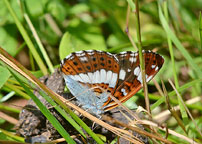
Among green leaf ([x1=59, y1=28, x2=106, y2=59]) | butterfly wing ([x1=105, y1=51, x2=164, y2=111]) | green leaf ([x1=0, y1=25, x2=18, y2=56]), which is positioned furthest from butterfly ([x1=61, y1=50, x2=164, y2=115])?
green leaf ([x1=0, y1=25, x2=18, y2=56])

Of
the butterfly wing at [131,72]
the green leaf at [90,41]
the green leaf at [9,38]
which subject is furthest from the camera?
the green leaf at [90,41]

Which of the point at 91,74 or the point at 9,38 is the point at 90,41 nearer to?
the point at 9,38

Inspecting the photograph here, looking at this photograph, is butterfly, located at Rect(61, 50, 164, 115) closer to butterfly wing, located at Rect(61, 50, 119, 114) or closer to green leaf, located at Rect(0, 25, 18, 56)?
butterfly wing, located at Rect(61, 50, 119, 114)

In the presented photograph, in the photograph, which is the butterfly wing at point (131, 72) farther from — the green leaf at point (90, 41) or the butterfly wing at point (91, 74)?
the green leaf at point (90, 41)

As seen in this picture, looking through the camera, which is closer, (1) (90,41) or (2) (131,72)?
(2) (131,72)

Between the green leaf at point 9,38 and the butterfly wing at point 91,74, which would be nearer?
the butterfly wing at point 91,74

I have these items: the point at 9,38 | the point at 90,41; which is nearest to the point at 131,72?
the point at 90,41

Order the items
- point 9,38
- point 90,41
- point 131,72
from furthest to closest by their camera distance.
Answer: point 90,41, point 9,38, point 131,72

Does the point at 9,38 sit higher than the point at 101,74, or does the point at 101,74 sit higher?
the point at 9,38

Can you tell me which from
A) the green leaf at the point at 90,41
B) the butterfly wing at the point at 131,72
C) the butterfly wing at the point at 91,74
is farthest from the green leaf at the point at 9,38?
the butterfly wing at the point at 131,72
